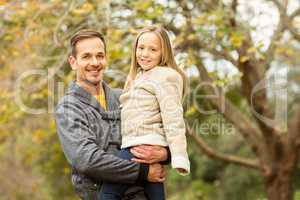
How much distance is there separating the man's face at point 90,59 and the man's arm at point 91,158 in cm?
25

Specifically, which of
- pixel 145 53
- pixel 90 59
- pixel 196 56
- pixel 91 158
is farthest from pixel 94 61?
pixel 196 56

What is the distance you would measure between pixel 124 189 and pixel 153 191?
0.48 feet

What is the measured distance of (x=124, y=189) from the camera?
2879mm

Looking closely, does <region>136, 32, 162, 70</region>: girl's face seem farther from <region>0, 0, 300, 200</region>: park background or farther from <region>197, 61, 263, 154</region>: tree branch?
<region>197, 61, 263, 154</region>: tree branch

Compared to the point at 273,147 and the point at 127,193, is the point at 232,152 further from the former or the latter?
the point at 127,193

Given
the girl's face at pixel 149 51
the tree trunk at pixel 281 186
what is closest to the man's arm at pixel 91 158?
the girl's face at pixel 149 51

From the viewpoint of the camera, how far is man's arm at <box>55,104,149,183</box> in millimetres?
2787

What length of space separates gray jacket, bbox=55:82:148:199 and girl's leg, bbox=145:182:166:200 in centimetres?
8

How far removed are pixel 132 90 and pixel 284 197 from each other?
6.37 metres

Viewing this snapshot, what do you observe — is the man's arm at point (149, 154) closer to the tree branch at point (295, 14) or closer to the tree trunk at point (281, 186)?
the tree branch at point (295, 14)

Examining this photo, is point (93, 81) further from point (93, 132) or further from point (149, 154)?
point (149, 154)

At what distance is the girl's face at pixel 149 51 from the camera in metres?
2.98

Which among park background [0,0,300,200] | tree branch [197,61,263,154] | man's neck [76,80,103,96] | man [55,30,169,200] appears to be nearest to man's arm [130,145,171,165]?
man [55,30,169,200]

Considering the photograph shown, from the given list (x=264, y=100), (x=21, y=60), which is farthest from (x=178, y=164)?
(x=21, y=60)
